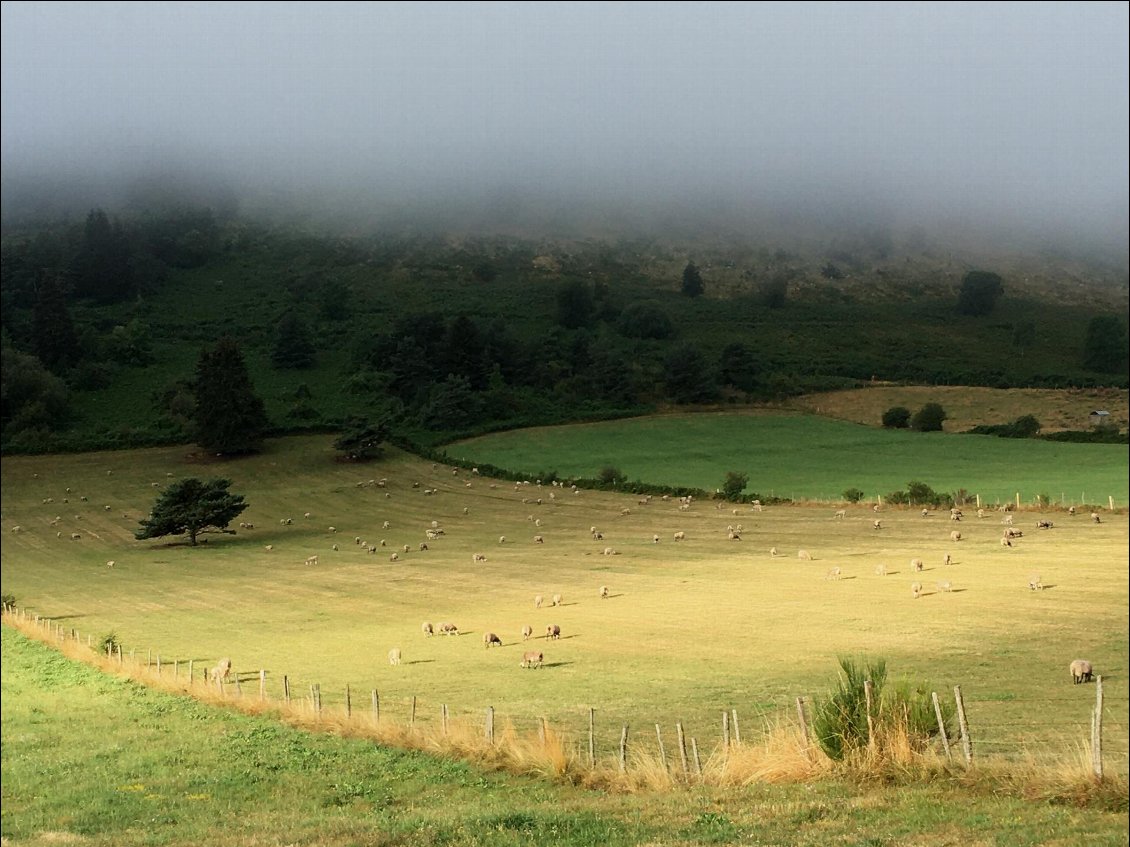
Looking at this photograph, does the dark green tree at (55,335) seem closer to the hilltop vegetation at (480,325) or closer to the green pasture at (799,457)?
the hilltop vegetation at (480,325)

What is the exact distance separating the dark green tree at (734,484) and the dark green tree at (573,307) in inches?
99.6

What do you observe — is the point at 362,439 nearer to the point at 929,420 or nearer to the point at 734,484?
the point at 734,484

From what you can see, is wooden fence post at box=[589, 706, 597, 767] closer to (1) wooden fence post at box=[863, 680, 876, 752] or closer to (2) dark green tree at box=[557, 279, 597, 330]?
(1) wooden fence post at box=[863, 680, 876, 752]

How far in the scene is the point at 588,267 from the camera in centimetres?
1374

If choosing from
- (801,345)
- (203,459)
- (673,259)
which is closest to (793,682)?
(801,345)

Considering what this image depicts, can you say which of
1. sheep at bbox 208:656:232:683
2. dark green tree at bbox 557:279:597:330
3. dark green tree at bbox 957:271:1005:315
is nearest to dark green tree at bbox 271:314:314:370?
dark green tree at bbox 557:279:597:330

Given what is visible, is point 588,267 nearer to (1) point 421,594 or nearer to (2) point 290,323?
(2) point 290,323

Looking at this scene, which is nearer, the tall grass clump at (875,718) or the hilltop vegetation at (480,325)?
the tall grass clump at (875,718)

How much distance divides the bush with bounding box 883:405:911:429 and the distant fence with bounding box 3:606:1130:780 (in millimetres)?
3288

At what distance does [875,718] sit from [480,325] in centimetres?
599

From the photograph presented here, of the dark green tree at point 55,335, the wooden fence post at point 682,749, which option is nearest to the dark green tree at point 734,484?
the wooden fence post at point 682,749

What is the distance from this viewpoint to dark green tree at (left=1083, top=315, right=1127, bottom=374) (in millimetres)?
13859

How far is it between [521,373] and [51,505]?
5856 millimetres

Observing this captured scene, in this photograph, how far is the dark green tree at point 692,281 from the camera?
1340 cm
